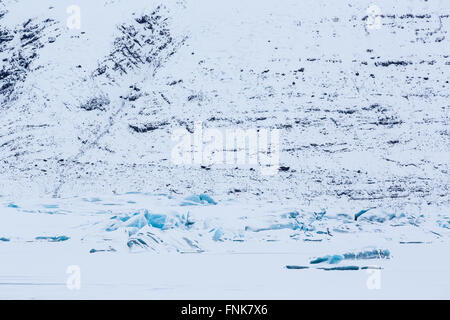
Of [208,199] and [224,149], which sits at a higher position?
[224,149]

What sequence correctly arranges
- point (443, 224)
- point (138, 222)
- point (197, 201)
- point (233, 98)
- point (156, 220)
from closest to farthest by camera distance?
point (138, 222)
point (156, 220)
point (443, 224)
point (197, 201)
point (233, 98)

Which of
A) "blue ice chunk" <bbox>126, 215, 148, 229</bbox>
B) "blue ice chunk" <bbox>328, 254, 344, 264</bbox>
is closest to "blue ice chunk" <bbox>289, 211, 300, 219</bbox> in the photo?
"blue ice chunk" <bbox>126, 215, 148, 229</bbox>

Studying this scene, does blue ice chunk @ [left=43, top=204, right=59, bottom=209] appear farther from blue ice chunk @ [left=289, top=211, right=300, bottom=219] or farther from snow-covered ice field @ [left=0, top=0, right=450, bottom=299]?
blue ice chunk @ [left=289, top=211, right=300, bottom=219]

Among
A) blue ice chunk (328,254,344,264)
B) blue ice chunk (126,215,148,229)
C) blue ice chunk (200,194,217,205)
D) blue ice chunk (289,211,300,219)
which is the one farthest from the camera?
blue ice chunk (200,194,217,205)

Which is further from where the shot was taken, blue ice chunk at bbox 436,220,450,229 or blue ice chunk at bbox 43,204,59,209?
blue ice chunk at bbox 43,204,59,209

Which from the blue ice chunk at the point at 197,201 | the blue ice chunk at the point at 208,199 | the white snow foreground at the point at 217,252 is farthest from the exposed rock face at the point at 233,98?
the white snow foreground at the point at 217,252

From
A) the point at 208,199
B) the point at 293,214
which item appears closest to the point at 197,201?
the point at 208,199

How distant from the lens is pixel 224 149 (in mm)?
27625

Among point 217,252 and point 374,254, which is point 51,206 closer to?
point 217,252

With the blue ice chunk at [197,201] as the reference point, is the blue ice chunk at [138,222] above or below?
below

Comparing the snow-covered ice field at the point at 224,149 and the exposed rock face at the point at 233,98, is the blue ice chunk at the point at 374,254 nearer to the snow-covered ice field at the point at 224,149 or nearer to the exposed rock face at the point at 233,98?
the snow-covered ice field at the point at 224,149

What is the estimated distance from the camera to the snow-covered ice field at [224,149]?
11125mm

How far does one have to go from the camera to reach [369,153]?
27125 millimetres

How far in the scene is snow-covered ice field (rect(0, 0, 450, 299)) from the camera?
36.5 ft
